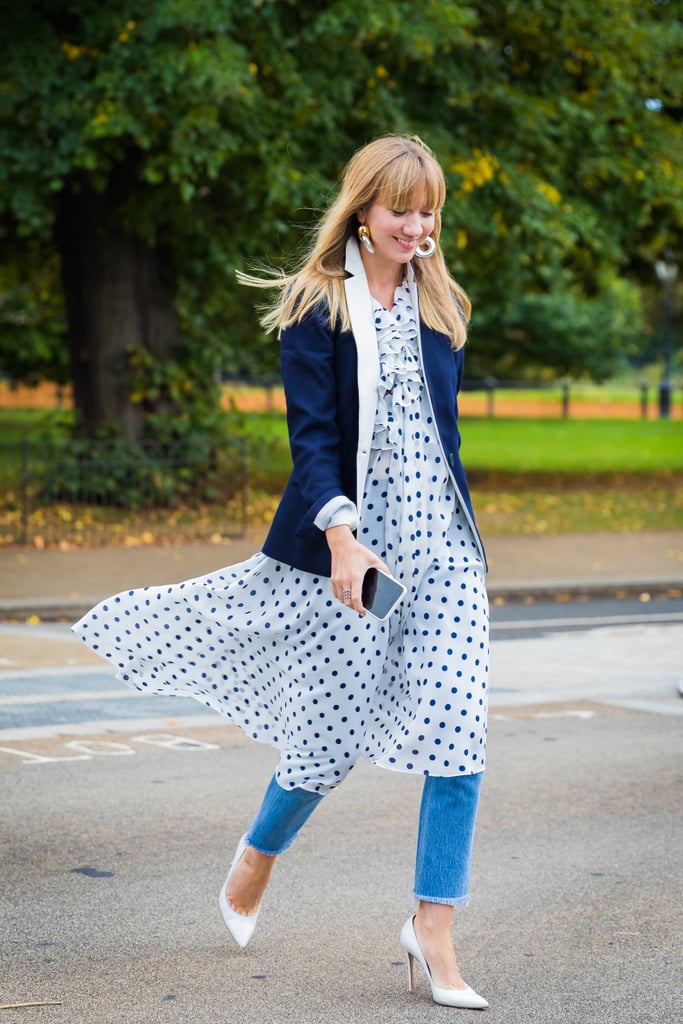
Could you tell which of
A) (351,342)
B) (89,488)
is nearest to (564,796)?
(351,342)

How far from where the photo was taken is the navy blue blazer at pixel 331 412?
3.63 metres

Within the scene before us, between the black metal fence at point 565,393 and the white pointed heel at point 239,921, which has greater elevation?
the white pointed heel at point 239,921

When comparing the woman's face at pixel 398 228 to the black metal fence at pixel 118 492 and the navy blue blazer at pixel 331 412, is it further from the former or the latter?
the black metal fence at pixel 118 492

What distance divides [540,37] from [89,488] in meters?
7.15

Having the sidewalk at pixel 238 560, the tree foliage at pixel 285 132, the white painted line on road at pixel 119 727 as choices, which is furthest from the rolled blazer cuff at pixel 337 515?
the tree foliage at pixel 285 132

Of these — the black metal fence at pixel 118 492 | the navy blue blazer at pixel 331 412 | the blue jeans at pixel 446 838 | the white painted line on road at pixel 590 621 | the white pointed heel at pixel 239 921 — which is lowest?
the white painted line on road at pixel 590 621

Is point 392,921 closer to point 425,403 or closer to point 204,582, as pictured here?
point 204,582

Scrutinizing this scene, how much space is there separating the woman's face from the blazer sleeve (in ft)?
0.71

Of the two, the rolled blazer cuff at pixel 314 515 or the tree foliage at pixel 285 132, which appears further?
the tree foliage at pixel 285 132

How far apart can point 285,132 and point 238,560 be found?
448 cm

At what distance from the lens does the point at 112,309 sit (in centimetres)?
1783

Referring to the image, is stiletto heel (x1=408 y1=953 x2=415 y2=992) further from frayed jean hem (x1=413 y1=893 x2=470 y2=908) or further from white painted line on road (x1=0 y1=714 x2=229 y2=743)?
white painted line on road (x1=0 y1=714 x2=229 y2=743)

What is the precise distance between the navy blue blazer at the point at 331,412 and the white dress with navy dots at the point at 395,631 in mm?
39

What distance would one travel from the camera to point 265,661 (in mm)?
3889
